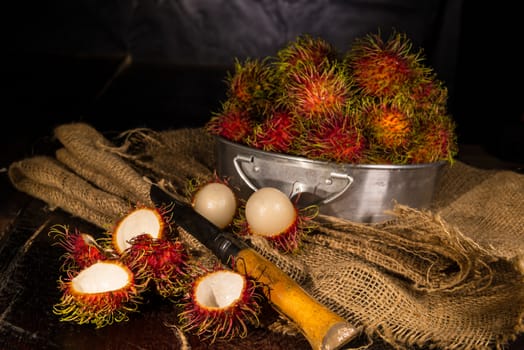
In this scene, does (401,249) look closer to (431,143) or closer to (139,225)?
(431,143)

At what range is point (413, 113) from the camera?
0.94 m

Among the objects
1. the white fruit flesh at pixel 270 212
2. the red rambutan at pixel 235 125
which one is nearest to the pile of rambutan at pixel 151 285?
the white fruit flesh at pixel 270 212

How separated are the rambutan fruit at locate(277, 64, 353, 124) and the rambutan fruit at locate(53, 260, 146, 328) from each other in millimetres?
360

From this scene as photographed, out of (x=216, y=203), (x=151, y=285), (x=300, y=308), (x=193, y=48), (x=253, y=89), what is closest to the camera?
(x=300, y=308)

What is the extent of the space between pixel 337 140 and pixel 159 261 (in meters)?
0.30

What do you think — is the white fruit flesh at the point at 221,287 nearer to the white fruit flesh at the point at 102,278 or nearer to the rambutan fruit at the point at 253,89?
the white fruit flesh at the point at 102,278

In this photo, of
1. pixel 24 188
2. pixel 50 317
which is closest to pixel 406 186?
pixel 50 317

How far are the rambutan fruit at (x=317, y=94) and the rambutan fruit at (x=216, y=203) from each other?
0.53 feet

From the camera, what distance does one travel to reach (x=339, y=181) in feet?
3.03

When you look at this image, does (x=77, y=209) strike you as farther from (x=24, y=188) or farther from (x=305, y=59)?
(x=305, y=59)

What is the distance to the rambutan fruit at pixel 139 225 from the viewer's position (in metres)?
0.84

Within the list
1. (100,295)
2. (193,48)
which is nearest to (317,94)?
(100,295)

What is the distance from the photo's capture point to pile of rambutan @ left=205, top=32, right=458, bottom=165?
2.97ft

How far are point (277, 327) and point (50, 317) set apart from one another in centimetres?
28
